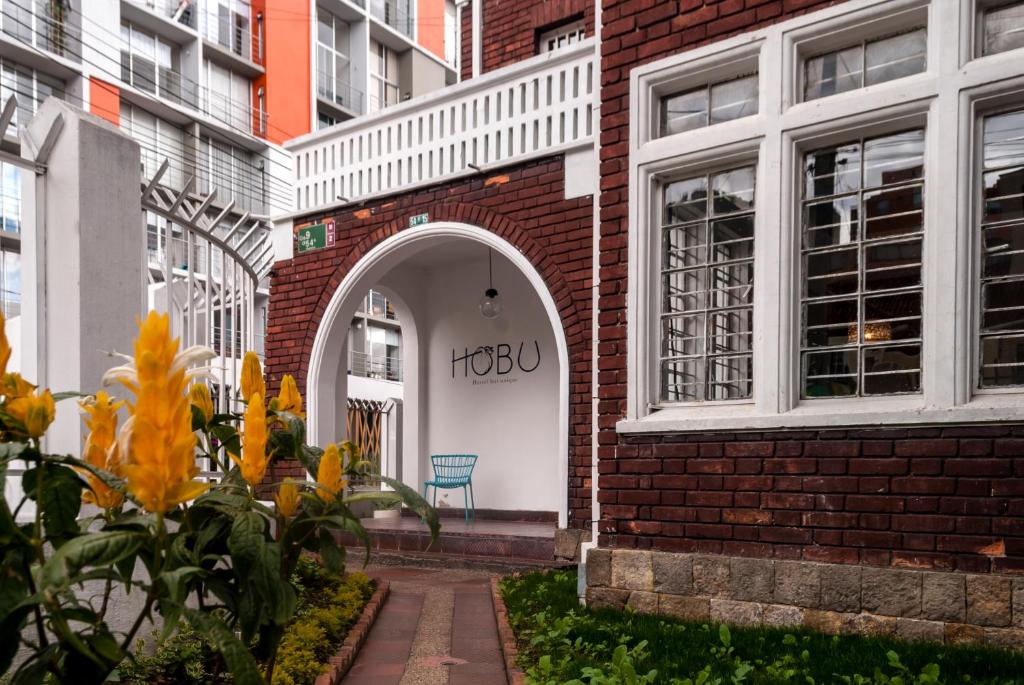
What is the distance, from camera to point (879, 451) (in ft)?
16.5

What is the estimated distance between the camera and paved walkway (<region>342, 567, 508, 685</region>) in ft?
15.4

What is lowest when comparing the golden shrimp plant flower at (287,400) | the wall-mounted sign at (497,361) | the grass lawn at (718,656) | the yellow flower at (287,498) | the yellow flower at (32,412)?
the grass lawn at (718,656)

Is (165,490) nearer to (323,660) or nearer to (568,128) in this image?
(323,660)

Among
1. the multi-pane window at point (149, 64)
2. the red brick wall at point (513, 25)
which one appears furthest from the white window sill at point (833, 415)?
the multi-pane window at point (149, 64)

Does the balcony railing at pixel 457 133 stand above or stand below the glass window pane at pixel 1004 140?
above

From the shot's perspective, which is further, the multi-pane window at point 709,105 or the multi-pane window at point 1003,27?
the multi-pane window at point 709,105

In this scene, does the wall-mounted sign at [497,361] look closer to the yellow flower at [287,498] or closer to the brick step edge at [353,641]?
the brick step edge at [353,641]

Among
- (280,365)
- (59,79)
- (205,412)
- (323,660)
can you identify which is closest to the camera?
(205,412)

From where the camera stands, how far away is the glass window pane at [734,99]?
19.0 ft

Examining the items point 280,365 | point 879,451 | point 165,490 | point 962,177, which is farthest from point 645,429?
point 280,365

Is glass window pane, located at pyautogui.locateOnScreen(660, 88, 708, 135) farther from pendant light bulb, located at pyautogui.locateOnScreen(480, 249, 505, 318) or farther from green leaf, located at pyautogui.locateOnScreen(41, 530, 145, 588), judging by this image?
pendant light bulb, located at pyautogui.locateOnScreen(480, 249, 505, 318)

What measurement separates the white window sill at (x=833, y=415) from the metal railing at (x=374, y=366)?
26709 millimetres

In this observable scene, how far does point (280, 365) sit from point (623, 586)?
630 cm

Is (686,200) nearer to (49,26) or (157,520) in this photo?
(157,520)
